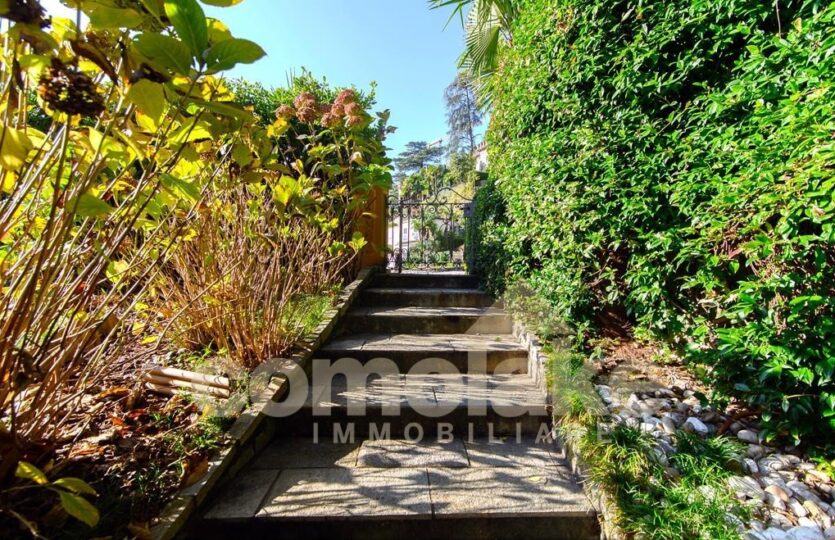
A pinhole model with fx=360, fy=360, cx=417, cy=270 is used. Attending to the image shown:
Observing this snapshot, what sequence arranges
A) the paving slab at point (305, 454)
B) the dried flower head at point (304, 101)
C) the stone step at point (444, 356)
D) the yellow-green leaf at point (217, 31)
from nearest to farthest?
1. the yellow-green leaf at point (217, 31)
2. the paving slab at point (305, 454)
3. the stone step at point (444, 356)
4. the dried flower head at point (304, 101)

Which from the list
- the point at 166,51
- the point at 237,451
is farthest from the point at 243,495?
the point at 166,51

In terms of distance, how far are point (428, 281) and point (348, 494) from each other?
2.98 meters

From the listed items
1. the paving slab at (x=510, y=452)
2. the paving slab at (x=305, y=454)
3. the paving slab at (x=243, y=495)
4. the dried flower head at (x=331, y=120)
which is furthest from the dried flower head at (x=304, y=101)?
the paving slab at (x=510, y=452)

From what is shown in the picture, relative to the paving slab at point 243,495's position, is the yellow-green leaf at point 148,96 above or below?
above

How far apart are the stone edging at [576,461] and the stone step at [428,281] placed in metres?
1.70

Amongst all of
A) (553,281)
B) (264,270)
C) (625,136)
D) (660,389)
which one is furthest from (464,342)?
(625,136)

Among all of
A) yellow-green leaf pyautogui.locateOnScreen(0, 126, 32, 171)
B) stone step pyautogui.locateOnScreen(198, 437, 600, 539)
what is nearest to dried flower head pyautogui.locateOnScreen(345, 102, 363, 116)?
yellow-green leaf pyautogui.locateOnScreen(0, 126, 32, 171)

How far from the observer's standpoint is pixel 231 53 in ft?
2.81

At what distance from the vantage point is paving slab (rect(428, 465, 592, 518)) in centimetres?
146

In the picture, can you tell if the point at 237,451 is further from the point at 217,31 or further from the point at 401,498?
the point at 217,31

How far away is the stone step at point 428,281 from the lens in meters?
4.35

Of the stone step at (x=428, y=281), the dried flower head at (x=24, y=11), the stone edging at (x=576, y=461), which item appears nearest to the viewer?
the dried flower head at (x=24, y=11)

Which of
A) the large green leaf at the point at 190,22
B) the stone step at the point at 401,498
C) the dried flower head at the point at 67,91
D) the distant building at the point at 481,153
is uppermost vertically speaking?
the distant building at the point at 481,153

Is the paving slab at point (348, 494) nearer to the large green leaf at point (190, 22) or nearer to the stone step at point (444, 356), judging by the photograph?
the stone step at point (444, 356)
